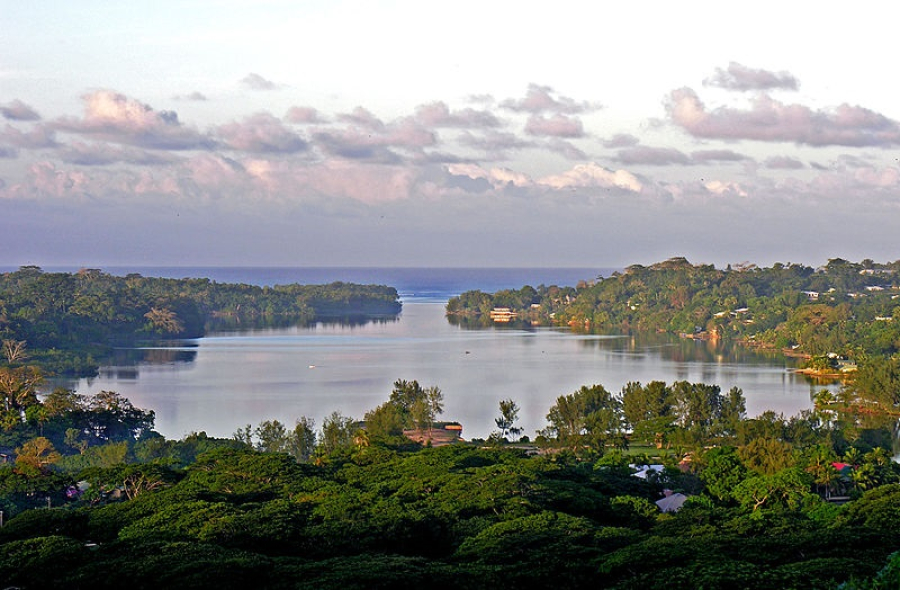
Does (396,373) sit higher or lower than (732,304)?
lower

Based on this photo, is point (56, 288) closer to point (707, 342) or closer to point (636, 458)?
point (707, 342)

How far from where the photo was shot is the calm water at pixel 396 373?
119ft

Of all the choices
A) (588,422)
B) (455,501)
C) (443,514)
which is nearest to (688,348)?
(588,422)

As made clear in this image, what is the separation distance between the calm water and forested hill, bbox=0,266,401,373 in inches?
159

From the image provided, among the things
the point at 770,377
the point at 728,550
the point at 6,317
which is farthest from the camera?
the point at 6,317

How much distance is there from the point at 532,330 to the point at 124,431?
54.8 meters

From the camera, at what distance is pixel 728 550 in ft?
43.1

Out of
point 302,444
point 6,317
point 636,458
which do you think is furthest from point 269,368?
point 636,458

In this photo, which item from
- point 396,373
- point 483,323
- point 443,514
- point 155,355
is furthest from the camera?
point 483,323

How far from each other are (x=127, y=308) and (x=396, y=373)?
106ft

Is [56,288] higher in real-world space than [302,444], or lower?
higher

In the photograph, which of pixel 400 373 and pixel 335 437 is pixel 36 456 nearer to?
pixel 335 437

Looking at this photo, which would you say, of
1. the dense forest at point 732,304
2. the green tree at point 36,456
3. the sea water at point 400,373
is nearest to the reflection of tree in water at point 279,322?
the sea water at point 400,373

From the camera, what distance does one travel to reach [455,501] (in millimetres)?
16250
